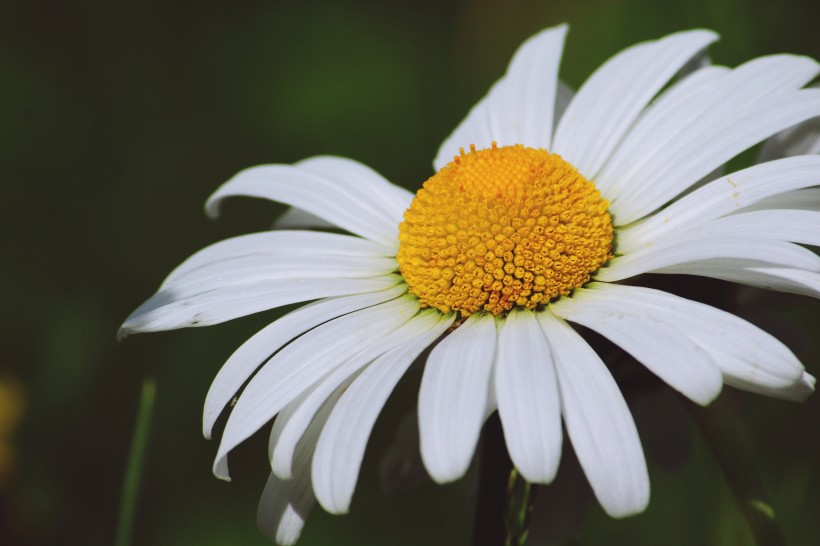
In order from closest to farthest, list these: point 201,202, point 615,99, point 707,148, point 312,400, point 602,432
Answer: point 602,432 < point 312,400 < point 707,148 < point 615,99 < point 201,202

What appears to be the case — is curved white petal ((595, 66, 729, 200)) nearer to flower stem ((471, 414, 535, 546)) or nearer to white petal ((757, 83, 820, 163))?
white petal ((757, 83, 820, 163))

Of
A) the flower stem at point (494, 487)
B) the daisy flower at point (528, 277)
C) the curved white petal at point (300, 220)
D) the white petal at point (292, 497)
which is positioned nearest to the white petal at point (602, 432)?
the daisy flower at point (528, 277)

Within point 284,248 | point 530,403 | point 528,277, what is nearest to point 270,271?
point 284,248

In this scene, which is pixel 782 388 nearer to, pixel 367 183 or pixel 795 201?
pixel 795 201

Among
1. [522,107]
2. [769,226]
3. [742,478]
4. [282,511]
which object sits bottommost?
[742,478]

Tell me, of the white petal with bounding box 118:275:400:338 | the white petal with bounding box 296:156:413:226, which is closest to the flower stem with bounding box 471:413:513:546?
the white petal with bounding box 118:275:400:338

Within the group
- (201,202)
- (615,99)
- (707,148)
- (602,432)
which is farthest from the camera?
(201,202)
